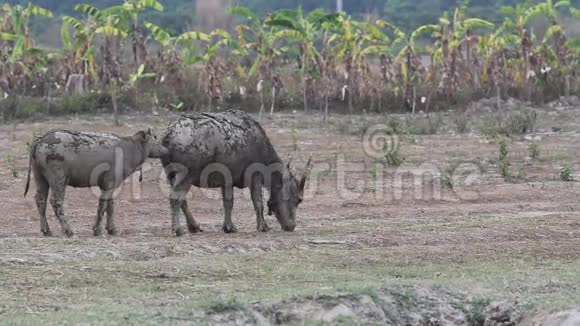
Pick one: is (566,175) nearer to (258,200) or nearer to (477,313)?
(258,200)

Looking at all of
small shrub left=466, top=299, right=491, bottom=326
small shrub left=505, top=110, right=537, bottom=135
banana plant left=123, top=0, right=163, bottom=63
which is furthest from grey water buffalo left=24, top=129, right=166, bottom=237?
banana plant left=123, top=0, right=163, bottom=63

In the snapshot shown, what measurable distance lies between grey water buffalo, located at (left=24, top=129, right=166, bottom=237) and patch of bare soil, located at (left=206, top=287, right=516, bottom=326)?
3.47 m

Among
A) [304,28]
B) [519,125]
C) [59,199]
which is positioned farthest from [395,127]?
[59,199]

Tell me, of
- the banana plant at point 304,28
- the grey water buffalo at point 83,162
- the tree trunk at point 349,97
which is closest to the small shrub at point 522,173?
the grey water buffalo at point 83,162

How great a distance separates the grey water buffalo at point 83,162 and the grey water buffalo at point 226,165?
0.25m

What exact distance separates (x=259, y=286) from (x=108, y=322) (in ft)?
5.47

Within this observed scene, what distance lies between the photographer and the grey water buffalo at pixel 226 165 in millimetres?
11070

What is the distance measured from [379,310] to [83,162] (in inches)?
148

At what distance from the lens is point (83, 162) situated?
10734 millimetres

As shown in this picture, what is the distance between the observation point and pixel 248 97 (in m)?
27.0

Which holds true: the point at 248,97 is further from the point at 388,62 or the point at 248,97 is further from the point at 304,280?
the point at 304,280

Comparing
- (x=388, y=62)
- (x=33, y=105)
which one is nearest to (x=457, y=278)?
(x=33, y=105)

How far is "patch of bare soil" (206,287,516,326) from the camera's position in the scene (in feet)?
25.4

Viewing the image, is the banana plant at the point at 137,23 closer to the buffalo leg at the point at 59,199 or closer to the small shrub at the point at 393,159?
the small shrub at the point at 393,159
